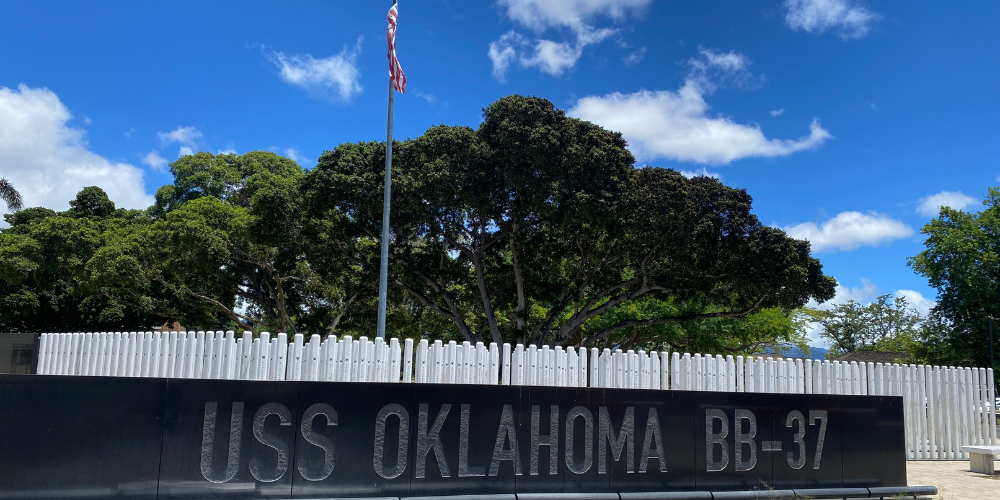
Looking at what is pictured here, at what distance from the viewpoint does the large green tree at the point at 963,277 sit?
35.8 meters

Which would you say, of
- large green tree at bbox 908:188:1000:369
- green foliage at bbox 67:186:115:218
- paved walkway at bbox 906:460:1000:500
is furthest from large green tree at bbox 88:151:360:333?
large green tree at bbox 908:188:1000:369

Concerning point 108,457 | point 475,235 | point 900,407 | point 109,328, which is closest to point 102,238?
point 109,328

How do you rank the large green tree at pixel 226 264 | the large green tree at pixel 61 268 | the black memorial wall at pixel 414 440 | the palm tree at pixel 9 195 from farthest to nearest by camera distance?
the palm tree at pixel 9 195, the large green tree at pixel 61 268, the large green tree at pixel 226 264, the black memorial wall at pixel 414 440

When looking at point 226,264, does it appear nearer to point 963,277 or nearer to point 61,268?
point 61,268

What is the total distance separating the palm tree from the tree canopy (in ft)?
24.2

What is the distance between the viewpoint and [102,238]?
35.2 m

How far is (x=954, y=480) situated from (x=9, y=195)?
50834 millimetres

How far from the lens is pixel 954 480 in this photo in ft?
38.3

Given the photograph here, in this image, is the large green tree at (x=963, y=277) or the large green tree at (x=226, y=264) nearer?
the large green tree at (x=226, y=264)

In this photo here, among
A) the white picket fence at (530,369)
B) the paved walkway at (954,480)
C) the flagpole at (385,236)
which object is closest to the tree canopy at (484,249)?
the flagpole at (385,236)

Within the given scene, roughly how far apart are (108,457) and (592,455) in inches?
203

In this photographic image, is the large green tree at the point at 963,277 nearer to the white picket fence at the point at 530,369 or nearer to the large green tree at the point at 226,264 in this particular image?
the white picket fence at the point at 530,369

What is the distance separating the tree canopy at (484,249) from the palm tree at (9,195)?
7362 mm

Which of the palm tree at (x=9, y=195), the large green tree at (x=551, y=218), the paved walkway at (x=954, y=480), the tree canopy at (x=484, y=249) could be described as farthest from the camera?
the palm tree at (x=9, y=195)
